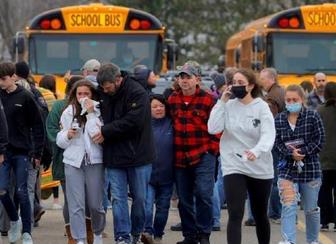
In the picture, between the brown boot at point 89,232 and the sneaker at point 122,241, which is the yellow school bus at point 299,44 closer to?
the brown boot at point 89,232

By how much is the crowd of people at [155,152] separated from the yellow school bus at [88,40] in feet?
29.9

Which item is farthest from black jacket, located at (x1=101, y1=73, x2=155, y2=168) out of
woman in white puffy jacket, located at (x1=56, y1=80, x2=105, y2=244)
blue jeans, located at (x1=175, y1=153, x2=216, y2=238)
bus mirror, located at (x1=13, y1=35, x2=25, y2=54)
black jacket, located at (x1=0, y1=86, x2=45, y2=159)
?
bus mirror, located at (x1=13, y1=35, x2=25, y2=54)

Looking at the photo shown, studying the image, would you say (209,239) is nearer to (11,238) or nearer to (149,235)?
(149,235)

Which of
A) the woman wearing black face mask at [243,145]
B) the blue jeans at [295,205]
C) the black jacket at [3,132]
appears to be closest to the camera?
the woman wearing black face mask at [243,145]

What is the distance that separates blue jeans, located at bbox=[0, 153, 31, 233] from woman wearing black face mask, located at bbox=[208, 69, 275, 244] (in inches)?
83.6

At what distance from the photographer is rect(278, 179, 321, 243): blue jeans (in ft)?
Answer: 38.2

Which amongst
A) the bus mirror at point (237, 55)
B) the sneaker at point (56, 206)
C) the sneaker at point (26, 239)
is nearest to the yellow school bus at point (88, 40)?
the sneaker at point (56, 206)

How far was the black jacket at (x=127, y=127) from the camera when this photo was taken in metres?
11.3

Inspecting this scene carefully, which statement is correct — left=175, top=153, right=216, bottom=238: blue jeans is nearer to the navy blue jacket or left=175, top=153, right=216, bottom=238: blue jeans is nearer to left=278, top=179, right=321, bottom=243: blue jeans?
the navy blue jacket

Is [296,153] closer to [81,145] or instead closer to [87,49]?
[81,145]

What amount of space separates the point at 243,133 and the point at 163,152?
1781 millimetres

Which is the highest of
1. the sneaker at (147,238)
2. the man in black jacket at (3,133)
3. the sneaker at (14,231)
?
the man in black jacket at (3,133)

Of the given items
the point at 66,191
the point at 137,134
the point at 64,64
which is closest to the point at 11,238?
the point at 66,191

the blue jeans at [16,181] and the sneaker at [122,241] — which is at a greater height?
the blue jeans at [16,181]
